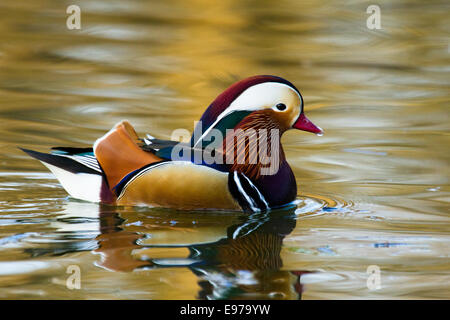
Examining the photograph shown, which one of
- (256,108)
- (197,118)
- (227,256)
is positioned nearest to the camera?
(227,256)

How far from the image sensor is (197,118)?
859cm

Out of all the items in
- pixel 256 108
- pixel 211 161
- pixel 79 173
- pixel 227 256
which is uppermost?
pixel 256 108

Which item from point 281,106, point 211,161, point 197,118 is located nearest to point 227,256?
point 211,161

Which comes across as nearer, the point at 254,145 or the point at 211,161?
the point at 211,161

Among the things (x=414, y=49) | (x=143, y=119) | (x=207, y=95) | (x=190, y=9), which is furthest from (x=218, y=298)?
(x=190, y=9)

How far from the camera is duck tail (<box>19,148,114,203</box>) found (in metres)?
5.94

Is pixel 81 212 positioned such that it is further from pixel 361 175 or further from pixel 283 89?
pixel 361 175

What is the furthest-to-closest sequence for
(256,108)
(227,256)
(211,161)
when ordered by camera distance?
(256,108) < (211,161) < (227,256)

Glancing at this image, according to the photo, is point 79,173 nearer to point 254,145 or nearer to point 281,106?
point 254,145

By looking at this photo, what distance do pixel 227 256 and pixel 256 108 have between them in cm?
148

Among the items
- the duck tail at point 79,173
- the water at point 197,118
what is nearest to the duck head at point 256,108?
the water at point 197,118

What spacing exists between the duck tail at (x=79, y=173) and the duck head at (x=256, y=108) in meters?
0.74

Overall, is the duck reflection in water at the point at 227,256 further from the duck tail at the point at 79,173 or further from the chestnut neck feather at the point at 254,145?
the chestnut neck feather at the point at 254,145

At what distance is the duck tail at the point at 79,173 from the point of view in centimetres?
594
